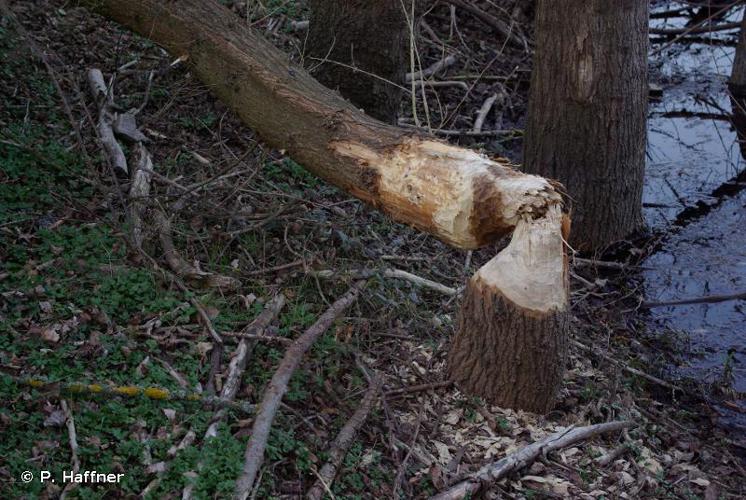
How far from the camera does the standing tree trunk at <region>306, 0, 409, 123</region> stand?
18.7 ft

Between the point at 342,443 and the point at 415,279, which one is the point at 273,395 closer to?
the point at 342,443

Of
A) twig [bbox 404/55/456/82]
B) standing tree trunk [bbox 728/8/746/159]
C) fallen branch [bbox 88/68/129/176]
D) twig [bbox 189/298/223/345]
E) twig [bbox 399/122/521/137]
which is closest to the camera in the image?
twig [bbox 189/298/223/345]

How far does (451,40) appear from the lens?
7910 mm

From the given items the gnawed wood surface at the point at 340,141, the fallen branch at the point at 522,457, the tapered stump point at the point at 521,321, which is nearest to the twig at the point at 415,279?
the gnawed wood surface at the point at 340,141

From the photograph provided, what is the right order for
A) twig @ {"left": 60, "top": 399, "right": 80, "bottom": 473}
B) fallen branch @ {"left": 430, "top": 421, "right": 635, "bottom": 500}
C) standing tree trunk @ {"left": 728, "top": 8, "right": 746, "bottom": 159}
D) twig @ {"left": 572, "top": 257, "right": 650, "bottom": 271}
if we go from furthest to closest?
standing tree trunk @ {"left": 728, "top": 8, "right": 746, "bottom": 159} < twig @ {"left": 572, "top": 257, "right": 650, "bottom": 271} < fallen branch @ {"left": 430, "top": 421, "right": 635, "bottom": 500} < twig @ {"left": 60, "top": 399, "right": 80, "bottom": 473}

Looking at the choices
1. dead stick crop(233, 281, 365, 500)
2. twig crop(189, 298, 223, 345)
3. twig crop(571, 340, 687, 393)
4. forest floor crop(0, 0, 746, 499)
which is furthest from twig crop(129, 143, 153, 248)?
twig crop(571, 340, 687, 393)

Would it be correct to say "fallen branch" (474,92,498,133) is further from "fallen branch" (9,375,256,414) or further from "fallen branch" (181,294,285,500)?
"fallen branch" (9,375,256,414)

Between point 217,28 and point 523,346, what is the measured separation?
2.59 meters

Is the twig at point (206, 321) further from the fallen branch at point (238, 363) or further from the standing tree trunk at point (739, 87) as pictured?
the standing tree trunk at point (739, 87)

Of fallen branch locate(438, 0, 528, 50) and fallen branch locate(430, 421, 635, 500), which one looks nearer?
fallen branch locate(430, 421, 635, 500)

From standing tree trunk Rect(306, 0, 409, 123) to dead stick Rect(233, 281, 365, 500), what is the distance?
87.5 inches

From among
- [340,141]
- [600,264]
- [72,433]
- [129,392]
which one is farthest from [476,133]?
[72,433]

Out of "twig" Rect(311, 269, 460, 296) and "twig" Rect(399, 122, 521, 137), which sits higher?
"twig" Rect(399, 122, 521, 137)

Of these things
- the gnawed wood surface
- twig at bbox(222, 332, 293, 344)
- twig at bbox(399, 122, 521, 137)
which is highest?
twig at bbox(399, 122, 521, 137)
